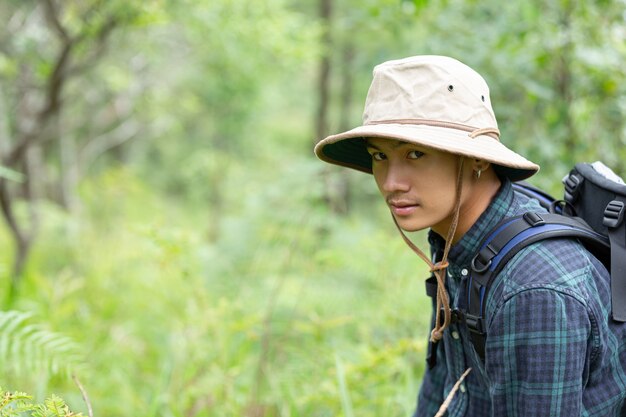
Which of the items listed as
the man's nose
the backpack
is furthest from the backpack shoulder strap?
the man's nose

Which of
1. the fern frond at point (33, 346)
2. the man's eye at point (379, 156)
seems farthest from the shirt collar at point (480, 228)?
the fern frond at point (33, 346)

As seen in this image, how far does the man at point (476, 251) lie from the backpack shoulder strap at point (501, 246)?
0.08 feet

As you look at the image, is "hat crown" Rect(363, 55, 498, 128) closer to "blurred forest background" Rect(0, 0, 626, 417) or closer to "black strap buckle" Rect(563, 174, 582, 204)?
"black strap buckle" Rect(563, 174, 582, 204)

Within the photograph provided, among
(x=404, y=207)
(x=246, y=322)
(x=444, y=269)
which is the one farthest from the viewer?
(x=246, y=322)

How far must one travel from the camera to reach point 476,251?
1.67 meters

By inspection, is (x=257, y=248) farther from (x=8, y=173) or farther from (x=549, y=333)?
(x=549, y=333)

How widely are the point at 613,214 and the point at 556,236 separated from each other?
22 centimetres

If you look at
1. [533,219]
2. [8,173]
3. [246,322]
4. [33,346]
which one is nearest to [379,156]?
[533,219]

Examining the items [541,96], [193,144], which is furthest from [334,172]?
[193,144]

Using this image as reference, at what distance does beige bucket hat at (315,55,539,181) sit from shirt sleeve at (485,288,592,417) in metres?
0.36

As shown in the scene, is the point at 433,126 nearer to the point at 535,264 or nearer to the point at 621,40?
the point at 535,264

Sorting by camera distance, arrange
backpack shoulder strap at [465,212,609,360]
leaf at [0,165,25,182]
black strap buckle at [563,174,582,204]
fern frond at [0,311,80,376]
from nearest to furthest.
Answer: backpack shoulder strap at [465,212,609,360]
black strap buckle at [563,174,582,204]
fern frond at [0,311,80,376]
leaf at [0,165,25,182]

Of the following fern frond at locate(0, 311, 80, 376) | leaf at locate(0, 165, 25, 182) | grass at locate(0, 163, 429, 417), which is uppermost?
leaf at locate(0, 165, 25, 182)

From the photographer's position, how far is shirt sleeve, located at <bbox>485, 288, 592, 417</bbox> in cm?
142
